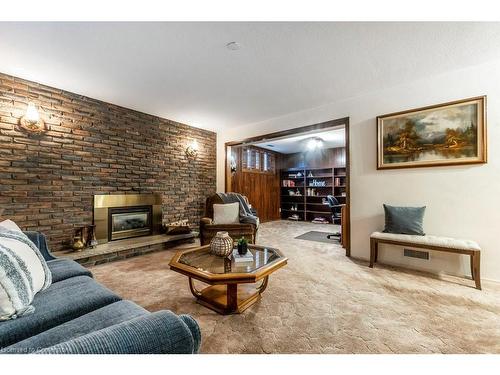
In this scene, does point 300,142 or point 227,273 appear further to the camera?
point 300,142

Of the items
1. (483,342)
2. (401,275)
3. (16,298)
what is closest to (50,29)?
(16,298)

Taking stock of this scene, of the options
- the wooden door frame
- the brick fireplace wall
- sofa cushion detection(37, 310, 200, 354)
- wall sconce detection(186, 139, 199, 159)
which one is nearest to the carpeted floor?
the wooden door frame

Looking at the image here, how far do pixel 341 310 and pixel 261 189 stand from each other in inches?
200

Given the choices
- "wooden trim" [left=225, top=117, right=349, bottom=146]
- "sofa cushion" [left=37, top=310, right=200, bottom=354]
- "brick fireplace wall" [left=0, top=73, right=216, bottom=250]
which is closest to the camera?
"sofa cushion" [left=37, top=310, right=200, bottom=354]

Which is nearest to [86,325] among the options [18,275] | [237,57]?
[18,275]

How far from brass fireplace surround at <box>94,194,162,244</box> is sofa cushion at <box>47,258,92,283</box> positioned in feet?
5.44

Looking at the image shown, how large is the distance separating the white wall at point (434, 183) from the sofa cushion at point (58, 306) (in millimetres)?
3162

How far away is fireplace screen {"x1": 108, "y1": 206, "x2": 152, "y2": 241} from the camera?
349cm

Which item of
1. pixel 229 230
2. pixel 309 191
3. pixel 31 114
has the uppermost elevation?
pixel 31 114

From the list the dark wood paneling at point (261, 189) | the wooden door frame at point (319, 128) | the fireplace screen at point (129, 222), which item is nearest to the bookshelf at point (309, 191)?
the dark wood paneling at point (261, 189)

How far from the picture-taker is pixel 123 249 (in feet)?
10.4

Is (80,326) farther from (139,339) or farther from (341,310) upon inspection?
(341,310)

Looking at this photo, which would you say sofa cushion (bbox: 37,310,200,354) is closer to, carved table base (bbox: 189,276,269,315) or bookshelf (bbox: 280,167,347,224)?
carved table base (bbox: 189,276,269,315)

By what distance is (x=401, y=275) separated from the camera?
2.60 metres
